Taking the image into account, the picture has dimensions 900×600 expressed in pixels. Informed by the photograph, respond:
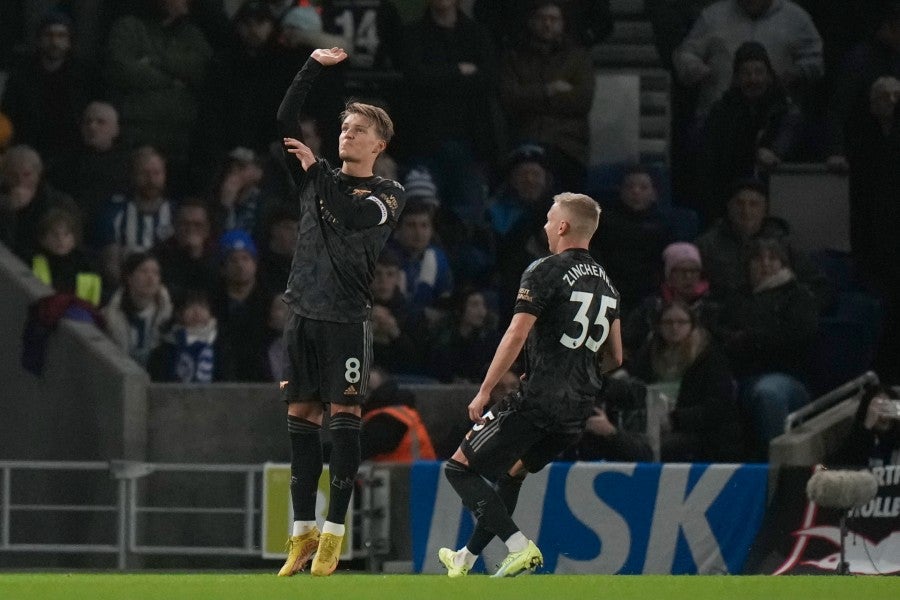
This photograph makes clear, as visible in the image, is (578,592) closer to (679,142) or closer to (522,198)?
(522,198)

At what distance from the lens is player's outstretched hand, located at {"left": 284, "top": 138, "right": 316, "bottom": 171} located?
9.65 meters

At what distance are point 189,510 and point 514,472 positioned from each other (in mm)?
4879

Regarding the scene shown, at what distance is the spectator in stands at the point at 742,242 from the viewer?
16203 millimetres

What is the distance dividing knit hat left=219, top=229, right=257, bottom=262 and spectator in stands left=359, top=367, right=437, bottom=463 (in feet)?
6.24

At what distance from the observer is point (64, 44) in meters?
17.4

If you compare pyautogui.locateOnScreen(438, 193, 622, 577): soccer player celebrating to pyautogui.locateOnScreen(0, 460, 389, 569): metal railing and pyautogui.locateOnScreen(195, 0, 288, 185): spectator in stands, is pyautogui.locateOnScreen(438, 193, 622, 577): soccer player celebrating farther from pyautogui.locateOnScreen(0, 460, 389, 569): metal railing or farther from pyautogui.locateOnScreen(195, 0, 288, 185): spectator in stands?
pyautogui.locateOnScreen(195, 0, 288, 185): spectator in stands

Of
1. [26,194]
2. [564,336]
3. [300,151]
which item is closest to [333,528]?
[564,336]

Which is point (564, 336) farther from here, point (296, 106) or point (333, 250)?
point (296, 106)

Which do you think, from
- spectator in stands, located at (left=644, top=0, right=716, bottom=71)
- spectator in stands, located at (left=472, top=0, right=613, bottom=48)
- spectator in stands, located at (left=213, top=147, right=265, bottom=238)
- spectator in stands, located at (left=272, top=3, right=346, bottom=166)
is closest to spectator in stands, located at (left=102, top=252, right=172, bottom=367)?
spectator in stands, located at (left=213, top=147, right=265, bottom=238)

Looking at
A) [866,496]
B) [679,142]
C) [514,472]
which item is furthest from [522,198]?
[514,472]

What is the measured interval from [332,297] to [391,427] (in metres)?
4.78

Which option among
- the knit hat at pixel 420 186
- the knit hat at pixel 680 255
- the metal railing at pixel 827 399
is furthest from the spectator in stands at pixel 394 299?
the metal railing at pixel 827 399

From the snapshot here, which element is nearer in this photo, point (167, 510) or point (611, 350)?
point (611, 350)

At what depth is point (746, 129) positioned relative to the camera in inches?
688
